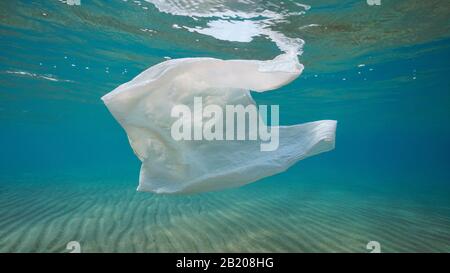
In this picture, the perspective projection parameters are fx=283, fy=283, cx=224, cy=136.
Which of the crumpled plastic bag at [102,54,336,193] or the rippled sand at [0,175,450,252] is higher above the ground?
the crumpled plastic bag at [102,54,336,193]

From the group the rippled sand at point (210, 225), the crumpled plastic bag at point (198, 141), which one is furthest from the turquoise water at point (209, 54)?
the crumpled plastic bag at point (198, 141)

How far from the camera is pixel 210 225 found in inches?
350

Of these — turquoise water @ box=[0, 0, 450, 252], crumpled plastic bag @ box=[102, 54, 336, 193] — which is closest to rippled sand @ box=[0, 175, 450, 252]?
turquoise water @ box=[0, 0, 450, 252]

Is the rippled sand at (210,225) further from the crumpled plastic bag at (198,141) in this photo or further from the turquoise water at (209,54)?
the crumpled plastic bag at (198,141)

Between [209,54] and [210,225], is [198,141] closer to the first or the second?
[210,225]

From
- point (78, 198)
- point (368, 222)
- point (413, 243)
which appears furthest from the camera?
point (78, 198)

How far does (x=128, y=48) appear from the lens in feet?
47.8

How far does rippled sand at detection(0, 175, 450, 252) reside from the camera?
22.5 ft

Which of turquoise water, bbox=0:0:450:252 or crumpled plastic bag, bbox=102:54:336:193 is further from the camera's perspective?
turquoise water, bbox=0:0:450:252

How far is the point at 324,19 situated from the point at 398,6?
2.47 meters

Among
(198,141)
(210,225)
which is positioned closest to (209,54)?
(210,225)

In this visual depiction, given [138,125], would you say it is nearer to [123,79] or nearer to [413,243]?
[413,243]

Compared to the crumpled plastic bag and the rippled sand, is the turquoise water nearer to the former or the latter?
the rippled sand

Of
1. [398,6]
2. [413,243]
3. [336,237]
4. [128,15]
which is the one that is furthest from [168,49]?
[413,243]
